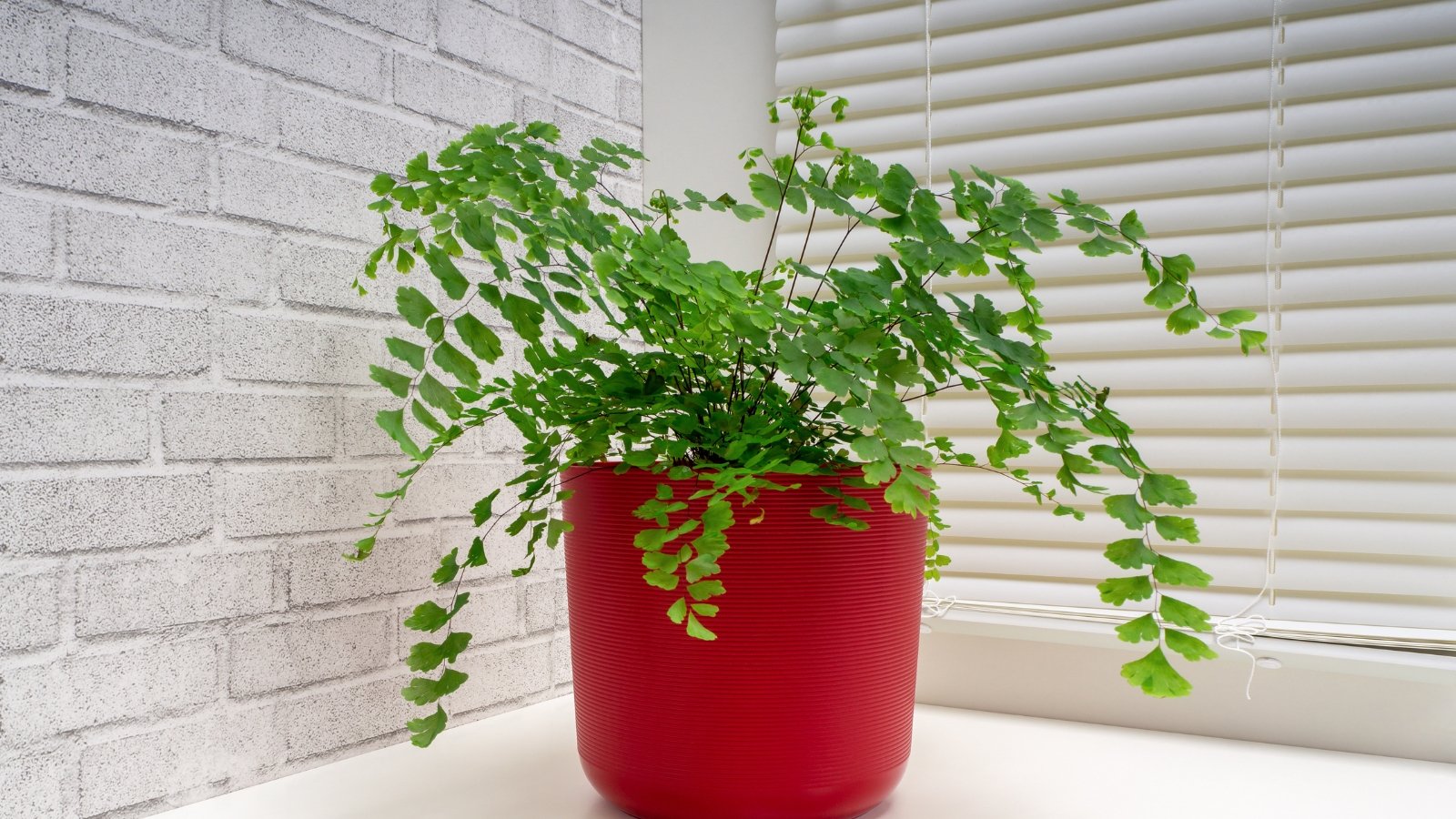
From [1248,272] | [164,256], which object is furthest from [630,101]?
[1248,272]

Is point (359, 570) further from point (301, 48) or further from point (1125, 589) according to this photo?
point (1125, 589)

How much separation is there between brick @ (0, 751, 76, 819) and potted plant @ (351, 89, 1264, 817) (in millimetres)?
292

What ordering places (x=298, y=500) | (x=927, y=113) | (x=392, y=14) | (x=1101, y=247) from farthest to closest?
(x=927, y=113)
(x=392, y=14)
(x=298, y=500)
(x=1101, y=247)

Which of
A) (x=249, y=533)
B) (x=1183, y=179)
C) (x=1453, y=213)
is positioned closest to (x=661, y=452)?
(x=249, y=533)

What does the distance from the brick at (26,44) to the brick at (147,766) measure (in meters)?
0.54

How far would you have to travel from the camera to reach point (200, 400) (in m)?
Result: 0.88

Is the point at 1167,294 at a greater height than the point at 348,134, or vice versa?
the point at 348,134

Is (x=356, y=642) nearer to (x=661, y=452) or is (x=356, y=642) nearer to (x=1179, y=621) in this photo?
(x=661, y=452)

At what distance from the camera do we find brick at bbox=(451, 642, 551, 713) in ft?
3.75

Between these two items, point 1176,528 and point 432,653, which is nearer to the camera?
point 1176,528

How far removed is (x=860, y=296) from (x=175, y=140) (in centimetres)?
62

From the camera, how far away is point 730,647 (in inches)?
29.9

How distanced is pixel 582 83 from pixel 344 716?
86 cm

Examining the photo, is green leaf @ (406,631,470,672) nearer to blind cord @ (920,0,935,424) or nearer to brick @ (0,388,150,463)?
brick @ (0,388,150,463)
